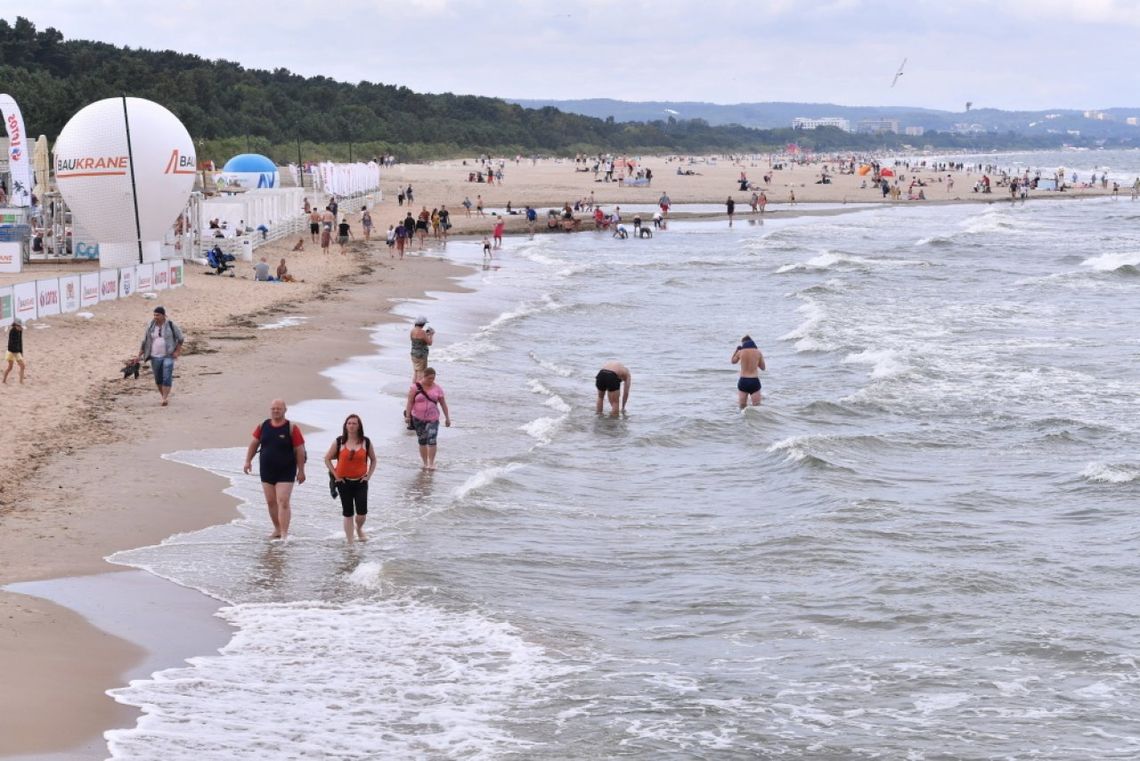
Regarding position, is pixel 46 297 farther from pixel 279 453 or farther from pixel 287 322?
pixel 279 453

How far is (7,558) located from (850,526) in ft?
27.1

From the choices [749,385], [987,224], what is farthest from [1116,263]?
[749,385]

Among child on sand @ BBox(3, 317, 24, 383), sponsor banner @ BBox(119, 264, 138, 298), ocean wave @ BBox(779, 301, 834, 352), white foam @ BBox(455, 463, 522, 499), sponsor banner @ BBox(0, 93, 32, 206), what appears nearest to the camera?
white foam @ BBox(455, 463, 522, 499)

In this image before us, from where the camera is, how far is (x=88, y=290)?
26875 mm

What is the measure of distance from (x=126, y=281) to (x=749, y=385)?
14021mm

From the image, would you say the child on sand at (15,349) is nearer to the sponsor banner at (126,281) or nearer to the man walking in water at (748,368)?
the sponsor banner at (126,281)

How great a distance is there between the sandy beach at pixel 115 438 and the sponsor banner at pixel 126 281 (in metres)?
0.62

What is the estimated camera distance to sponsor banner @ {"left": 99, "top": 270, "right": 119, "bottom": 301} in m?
27.6

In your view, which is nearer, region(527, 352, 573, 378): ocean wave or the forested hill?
region(527, 352, 573, 378): ocean wave

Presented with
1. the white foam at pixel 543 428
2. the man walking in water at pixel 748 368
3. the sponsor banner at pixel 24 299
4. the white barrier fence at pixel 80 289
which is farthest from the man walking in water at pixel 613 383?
the sponsor banner at pixel 24 299

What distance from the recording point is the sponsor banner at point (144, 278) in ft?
97.6

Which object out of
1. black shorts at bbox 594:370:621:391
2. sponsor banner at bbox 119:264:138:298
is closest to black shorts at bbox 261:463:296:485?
black shorts at bbox 594:370:621:391

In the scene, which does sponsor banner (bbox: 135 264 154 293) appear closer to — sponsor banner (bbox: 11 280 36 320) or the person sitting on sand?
sponsor banner (bbox: 11 280 36 320)

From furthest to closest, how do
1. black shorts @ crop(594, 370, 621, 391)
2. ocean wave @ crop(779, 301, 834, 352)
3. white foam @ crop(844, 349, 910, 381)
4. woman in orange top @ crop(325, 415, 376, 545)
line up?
ocean wave @ crop(779, 301, 834, 352) → white foam @ crop(844, 349, 910, 381) → black shorts @ crop(594, 370, 621, 391) → woman in orange top @ crop(325, 415, 376, 545)
